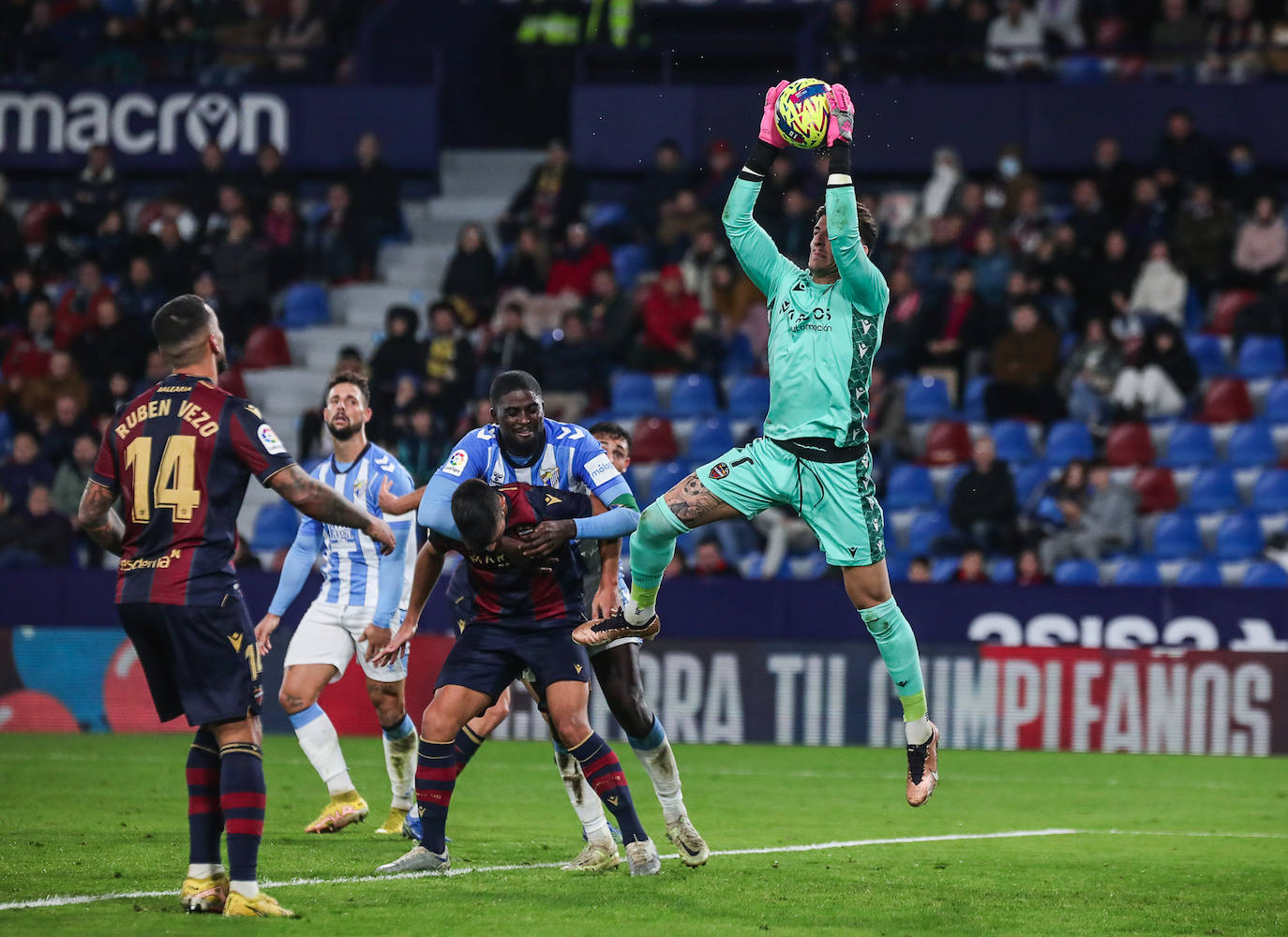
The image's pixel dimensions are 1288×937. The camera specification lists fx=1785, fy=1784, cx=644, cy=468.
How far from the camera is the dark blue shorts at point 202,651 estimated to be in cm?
688

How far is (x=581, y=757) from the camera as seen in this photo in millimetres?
8266

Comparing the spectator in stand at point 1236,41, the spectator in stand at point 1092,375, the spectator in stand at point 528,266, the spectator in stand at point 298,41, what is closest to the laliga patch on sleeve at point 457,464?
the spectator in stand at point 1092,375

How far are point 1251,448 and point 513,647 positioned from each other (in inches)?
507

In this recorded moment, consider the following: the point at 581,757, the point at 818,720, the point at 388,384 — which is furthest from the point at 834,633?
the point at 581,757

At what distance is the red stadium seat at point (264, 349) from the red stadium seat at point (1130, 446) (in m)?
9.92

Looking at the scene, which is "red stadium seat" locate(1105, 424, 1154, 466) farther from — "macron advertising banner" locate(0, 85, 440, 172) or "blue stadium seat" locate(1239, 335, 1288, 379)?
"macron advertising banner" locate(0, 85, 440, 172)

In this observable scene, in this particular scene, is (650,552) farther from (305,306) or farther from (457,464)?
(305,306)

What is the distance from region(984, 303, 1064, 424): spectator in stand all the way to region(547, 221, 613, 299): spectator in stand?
488 centimetres

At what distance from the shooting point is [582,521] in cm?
800

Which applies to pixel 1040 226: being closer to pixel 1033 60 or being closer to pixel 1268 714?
pixel 1033 60

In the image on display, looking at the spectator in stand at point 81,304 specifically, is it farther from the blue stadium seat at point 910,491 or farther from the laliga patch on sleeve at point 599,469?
the laliga patch on sleeve at point 599,469

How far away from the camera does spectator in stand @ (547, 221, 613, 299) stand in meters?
21.2

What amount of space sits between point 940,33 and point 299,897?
681 inches

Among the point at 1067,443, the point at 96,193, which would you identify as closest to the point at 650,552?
the point at 1067,443
